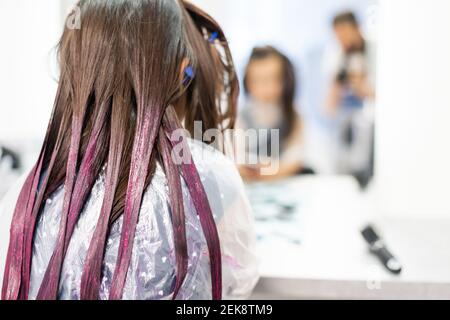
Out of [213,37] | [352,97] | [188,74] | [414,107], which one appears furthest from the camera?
[352,97]

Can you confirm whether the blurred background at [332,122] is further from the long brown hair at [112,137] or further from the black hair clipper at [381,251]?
the long brown hair at [112,137]

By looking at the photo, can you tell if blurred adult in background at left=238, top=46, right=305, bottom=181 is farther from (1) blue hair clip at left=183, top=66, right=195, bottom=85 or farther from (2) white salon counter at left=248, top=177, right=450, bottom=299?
(1) blue hair clip at left=183, top=66, right=195, bottom=85

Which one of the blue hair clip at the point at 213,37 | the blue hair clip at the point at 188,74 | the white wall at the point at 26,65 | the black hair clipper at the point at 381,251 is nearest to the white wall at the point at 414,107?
the black hair clipper at the point at 381,251

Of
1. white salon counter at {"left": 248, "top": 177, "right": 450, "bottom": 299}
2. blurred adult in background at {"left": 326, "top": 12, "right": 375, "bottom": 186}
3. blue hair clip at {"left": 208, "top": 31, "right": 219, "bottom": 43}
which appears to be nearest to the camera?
white salon counter at {"left": 248, "top": 177, "right": 450, "bottom": 299}

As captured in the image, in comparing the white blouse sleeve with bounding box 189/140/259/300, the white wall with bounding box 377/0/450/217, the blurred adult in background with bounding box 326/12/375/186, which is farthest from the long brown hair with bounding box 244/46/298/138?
the white blouse sleeve with bounding box 189/140/259/300

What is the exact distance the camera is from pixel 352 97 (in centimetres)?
114

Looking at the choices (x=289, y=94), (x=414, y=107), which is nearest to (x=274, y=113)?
(x=289, y=94)

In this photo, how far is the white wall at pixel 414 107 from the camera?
0.92 meters

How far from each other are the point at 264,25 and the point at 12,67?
598mm

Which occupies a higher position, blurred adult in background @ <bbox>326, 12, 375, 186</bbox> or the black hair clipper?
blurred adult in background @ <bbox>326, 12, 375, 186</bbox>

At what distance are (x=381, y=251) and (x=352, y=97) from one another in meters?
0.55

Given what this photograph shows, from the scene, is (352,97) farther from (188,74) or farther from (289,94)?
(188,74)

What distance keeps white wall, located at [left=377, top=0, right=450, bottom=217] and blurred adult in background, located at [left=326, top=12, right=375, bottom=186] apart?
0.28ft

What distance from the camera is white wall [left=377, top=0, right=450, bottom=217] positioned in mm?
917
